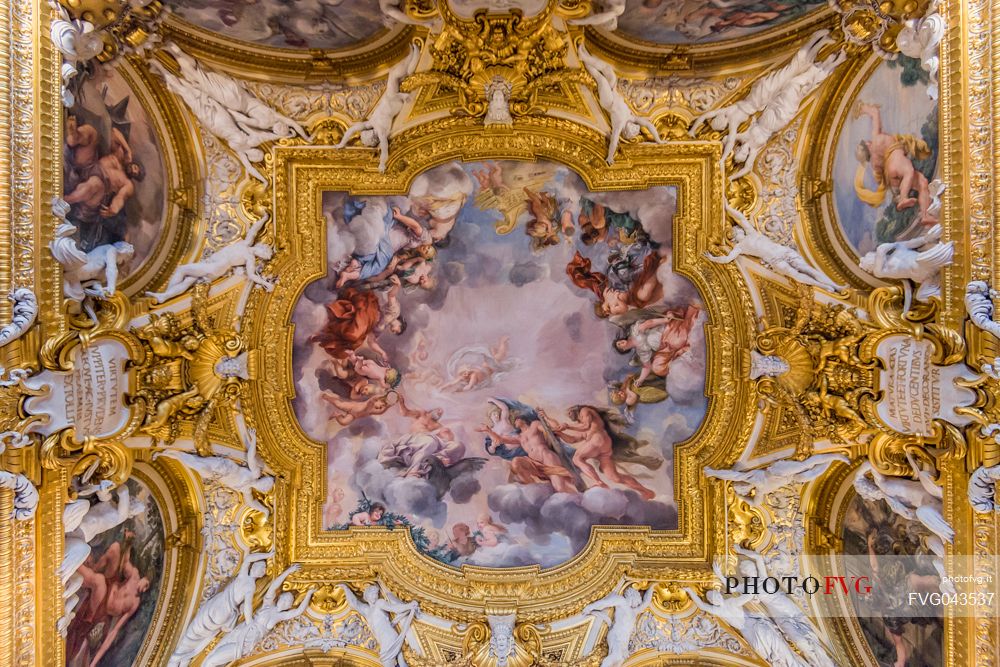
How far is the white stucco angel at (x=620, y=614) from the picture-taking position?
749 centimetres

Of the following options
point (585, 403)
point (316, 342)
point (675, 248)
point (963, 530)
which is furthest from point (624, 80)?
point (963, 530)

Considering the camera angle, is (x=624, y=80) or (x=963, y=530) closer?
(x=963, y=530)

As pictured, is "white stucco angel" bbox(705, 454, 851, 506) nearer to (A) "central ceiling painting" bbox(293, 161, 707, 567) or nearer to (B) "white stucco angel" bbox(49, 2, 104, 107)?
(A) "central ceiling painting" bbox(293, 161, 707, 567)

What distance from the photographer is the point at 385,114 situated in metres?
7.31

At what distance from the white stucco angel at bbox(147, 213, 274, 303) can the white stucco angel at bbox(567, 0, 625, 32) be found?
4626mm

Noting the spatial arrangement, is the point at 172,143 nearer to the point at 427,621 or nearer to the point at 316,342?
the point at 316,342

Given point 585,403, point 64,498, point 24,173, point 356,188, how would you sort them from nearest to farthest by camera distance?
1. point 24,173
2. point 64,498
3. point 356,188
4. point 585,403

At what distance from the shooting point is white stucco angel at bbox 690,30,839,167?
6777 millimetres

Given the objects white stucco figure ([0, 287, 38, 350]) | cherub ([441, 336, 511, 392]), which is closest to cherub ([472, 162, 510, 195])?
cherub ([441, 336, 511, 392])

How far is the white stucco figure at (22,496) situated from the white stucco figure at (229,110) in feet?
13.8

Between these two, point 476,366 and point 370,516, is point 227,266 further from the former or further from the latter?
point 370,516

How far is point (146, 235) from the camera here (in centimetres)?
707

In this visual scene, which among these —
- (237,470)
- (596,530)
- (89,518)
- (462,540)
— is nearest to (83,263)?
(89,518)

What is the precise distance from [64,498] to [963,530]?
28.8 feet
